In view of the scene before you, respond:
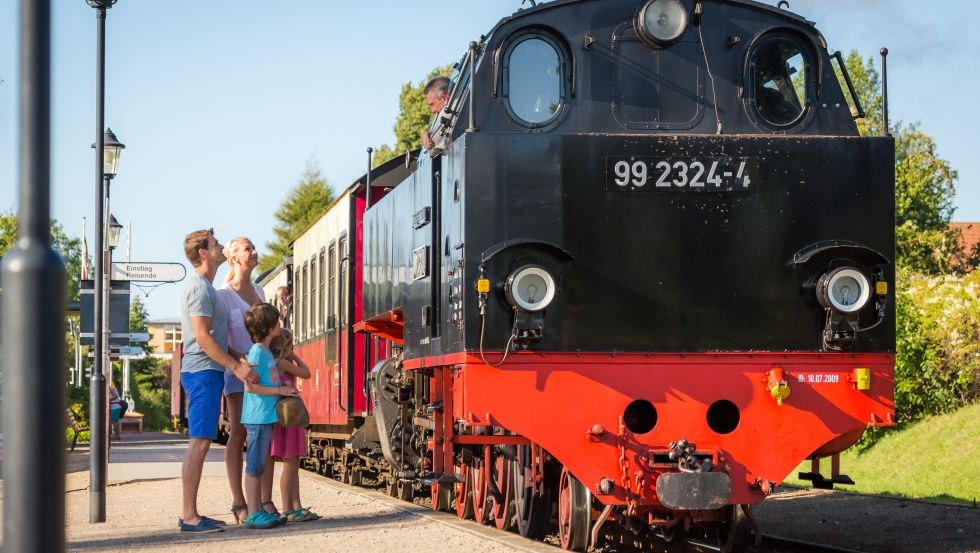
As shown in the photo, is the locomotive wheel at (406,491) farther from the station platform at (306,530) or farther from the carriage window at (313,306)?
the carriage window at (313,306)

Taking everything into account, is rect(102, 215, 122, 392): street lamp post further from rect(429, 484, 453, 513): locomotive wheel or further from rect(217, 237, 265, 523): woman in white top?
rect(429, 484, 453, 513): locomotive wheel

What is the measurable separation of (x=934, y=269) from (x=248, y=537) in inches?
1769

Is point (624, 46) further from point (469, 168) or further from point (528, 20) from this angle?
point (469, 168)

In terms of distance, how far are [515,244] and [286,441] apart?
274 cm

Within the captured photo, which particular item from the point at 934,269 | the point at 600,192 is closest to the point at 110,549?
the point at 600,192

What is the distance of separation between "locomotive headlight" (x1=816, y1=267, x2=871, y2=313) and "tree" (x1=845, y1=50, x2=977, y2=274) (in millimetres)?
39440

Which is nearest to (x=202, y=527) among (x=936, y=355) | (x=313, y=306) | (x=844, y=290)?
(x=844, y=290)

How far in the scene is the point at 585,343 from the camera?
27.2 feet

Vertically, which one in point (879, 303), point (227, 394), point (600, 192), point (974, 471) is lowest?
point (974, 471)

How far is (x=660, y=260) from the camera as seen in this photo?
848cm

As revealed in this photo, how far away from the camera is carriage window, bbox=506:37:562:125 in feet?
28.8

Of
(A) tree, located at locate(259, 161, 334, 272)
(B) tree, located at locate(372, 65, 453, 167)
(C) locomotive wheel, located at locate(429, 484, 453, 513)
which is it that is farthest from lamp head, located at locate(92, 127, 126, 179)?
(A) tree, located at locate(259, 161, 334, 272)

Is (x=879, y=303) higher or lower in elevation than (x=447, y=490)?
higher

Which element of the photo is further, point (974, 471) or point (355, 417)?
point (974, 471)
